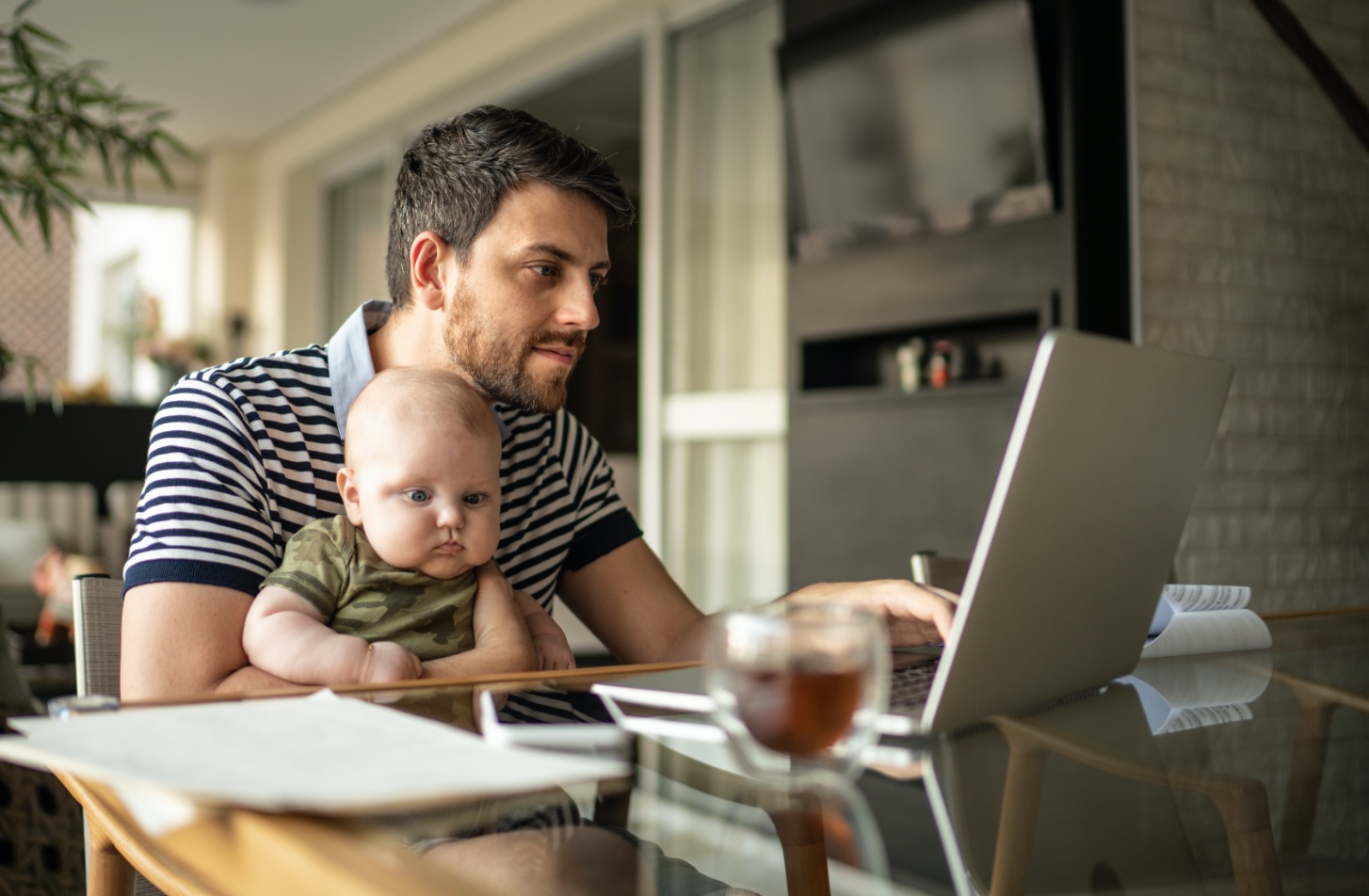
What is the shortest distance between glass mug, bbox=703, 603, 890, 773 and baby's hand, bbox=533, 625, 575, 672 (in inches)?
26.9

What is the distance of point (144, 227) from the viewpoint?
→ 8000mm

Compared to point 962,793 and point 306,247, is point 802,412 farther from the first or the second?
point 306,247

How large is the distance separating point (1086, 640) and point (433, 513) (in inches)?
23.0

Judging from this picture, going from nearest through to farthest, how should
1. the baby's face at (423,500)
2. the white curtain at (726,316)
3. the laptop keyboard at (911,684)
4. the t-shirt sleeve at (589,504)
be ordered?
1. the laptop keyboard at (911,684)
2. the baby's face at (423,500)
3. the t-shirt sleeve at (589,504)
4. the white curtain at (726,316)

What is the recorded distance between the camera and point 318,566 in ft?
3.69

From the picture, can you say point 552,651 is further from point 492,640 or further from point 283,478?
point 283,478

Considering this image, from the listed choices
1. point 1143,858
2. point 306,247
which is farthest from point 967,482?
point 306,247

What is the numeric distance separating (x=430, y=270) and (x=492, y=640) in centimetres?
49

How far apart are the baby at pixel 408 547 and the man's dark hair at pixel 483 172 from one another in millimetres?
258

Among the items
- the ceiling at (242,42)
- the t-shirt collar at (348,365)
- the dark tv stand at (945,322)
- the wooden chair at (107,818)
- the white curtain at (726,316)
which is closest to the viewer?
the wooden chair at (107,818)

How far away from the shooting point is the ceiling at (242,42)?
5.21 m

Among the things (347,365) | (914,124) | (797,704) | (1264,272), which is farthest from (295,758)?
(1264,272)

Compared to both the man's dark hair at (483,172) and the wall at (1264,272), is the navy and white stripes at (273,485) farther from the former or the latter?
the wall at (1264,272)

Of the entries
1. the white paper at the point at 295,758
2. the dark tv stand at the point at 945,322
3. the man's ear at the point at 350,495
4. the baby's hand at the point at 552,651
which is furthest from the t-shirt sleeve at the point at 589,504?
the dark tv stand at the point at 945,322
